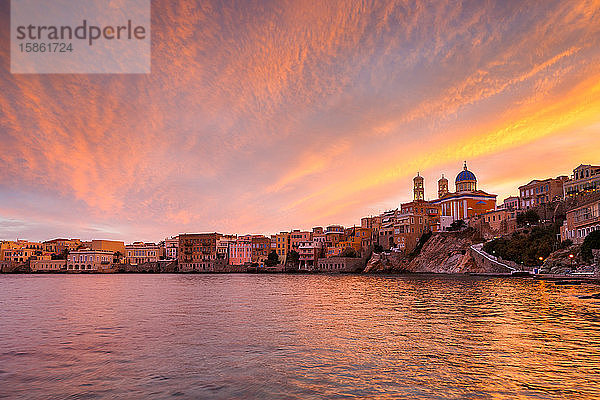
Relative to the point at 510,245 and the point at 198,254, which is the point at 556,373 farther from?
the point at 198,254

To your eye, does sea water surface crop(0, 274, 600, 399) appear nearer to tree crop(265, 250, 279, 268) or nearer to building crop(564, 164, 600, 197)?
building crop(564, 164, 600, 197)

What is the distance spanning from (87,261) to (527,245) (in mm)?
123050

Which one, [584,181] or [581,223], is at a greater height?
[584,181]

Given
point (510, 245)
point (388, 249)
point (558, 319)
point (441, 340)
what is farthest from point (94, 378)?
point (388, 249)

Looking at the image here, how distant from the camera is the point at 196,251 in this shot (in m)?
131

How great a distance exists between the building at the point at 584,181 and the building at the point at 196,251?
92275 millimetres

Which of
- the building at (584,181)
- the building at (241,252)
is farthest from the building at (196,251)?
the building at (584,181)

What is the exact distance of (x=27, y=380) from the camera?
11.2m

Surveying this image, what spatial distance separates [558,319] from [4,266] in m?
160

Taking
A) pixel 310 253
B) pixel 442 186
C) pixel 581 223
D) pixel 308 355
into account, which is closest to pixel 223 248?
pixel 310 253

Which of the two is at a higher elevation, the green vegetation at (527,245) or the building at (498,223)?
the building at (498,223)

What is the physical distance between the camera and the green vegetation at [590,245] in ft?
171

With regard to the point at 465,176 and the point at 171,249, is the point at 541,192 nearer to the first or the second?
the point at 465,176

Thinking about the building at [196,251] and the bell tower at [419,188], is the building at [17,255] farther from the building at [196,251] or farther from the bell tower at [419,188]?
the bell tower at [419,188]
